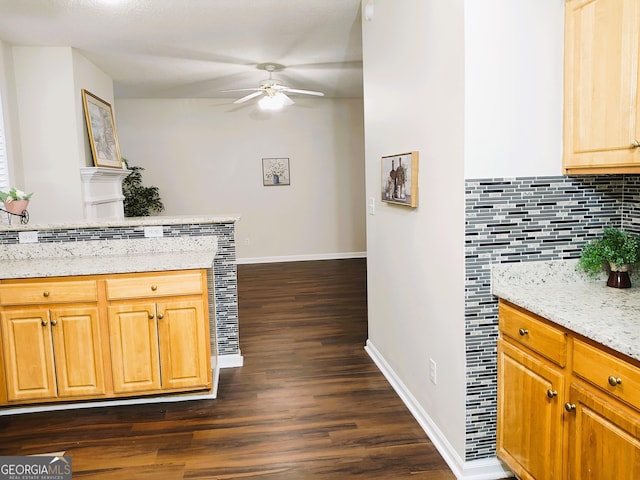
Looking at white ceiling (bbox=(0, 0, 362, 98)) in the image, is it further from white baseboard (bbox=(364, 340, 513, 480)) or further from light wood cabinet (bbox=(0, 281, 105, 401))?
white baseboard (bbox=(364, 340, 513, 480))

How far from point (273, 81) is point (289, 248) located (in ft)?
9.44

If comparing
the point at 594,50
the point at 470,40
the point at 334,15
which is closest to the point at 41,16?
the point at 334,15

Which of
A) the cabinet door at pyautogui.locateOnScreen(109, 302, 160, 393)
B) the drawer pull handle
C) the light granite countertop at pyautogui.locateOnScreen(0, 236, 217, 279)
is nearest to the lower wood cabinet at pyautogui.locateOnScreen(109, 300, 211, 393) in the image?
the cabinet door at pyautogui.locateOnScreen(109, 302, 160, 393)

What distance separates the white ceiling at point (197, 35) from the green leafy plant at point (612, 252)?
8.43 feet

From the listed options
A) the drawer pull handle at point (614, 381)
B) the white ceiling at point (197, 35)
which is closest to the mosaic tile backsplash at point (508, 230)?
the drawer pull handle at point (614, 381)

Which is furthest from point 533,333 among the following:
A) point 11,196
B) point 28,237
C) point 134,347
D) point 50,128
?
point 50,128

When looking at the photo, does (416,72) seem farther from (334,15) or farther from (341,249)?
(341,249)

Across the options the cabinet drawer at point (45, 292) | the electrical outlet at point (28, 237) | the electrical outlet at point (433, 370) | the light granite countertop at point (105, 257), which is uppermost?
the electrical outlet at point (28, 237)

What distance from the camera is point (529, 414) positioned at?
2.04 m

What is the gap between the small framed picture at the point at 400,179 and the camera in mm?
2773

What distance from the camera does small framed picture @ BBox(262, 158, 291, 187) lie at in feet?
26.8

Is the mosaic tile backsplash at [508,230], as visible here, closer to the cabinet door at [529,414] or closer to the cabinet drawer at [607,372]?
the cabinet door at [529,414]

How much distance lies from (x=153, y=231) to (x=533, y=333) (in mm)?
2546

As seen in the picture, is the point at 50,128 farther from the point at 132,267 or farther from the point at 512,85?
the point at 512,85
